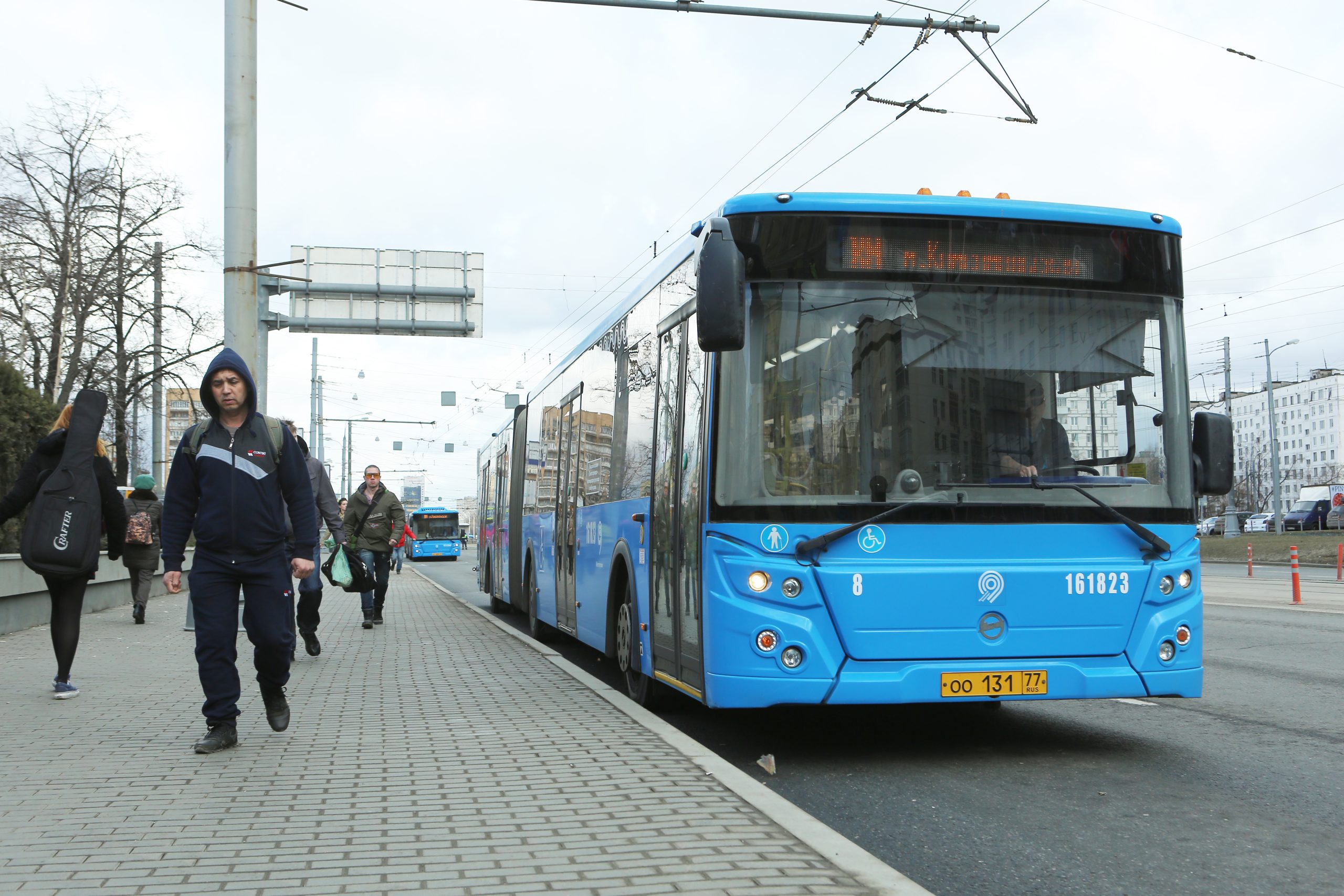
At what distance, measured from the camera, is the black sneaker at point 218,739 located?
6684 millimetres

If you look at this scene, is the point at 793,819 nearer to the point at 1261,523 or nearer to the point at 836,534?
the point at 836,534

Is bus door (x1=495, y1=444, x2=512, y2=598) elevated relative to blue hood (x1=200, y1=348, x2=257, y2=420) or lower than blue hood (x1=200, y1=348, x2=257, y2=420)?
lower

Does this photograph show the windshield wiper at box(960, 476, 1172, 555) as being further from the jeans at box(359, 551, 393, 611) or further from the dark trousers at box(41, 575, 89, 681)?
the jeans at box(359, 551, 393, 611)

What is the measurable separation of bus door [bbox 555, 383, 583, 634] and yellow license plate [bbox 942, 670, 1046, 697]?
532 centimetres

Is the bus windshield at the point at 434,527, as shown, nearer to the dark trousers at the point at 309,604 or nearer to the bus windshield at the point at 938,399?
the dark trousers at the point at 309,604

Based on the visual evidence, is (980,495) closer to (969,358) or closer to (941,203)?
(969,358)

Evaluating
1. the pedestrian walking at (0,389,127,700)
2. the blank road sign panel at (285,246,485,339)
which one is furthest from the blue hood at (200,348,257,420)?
the blank road sign panel at (285,246,485,339)

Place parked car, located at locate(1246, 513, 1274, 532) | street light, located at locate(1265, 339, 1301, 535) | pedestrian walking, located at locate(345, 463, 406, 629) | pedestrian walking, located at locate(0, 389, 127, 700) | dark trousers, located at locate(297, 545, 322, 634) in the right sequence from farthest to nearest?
parked car, located at locate(1246, 513, 1274, 532)
street light, located at locate(1265, 339, 1301, 535)
pedestrian walking, located at locate(345, 463, 406, 629)
dark trousers, located at locate(297, 545, 322, 634)
pedestrian walking, located at locate(0, 389, 127, 700)

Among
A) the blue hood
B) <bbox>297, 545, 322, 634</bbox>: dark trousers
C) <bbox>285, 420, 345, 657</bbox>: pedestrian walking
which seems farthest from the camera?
<bbox>297, 545, 322, 634</bbox>: dark trousers

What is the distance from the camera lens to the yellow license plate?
263 inches

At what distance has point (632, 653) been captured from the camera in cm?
900

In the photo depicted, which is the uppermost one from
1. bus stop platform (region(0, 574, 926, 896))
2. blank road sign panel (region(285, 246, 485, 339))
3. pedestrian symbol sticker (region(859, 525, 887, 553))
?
blank road sign panel (region(285, 246, 485, 339))

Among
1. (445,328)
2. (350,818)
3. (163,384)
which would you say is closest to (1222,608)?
(350,818)

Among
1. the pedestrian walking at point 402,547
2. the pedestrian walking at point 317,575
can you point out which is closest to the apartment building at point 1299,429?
the pedestrian walking at point 402,547
